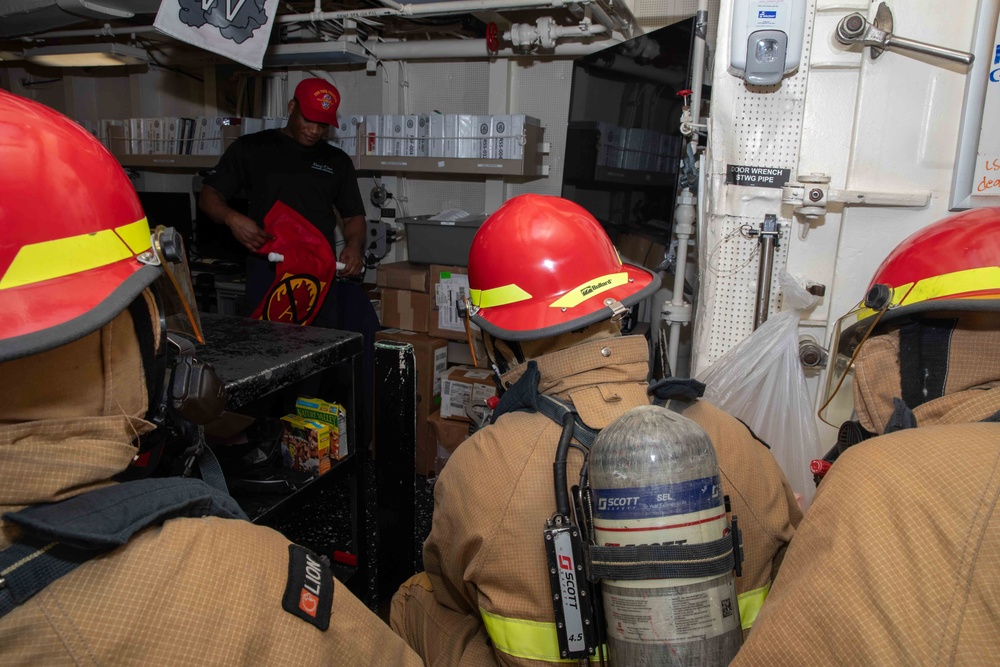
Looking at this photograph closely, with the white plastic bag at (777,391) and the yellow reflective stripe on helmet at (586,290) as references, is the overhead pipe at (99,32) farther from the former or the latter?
the white plastic bag at (777,391)

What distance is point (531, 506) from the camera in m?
1.30

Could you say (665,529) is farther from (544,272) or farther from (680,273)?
(680,273)

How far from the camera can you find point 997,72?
2.21 metres

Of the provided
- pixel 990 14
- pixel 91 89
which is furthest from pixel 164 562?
pixel 91 89

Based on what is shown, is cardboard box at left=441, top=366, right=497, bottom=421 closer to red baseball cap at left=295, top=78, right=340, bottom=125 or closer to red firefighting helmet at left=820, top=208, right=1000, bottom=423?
red baseball cap at left=295, top=78, right=340, bottom=125

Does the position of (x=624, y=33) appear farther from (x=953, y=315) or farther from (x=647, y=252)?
(x=953, y=315)

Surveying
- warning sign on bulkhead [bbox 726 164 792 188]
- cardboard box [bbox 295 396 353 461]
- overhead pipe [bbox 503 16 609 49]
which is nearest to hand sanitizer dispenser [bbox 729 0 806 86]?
warning sign on bulkhead [bbox 726 164 792 188]

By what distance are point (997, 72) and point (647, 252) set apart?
5.65 feet

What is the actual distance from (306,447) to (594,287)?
1057 millimetres

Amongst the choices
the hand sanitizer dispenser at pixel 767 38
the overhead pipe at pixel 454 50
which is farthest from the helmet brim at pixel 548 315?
the overhead pipe at pixel 454 50

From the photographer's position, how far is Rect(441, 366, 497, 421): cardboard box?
4.10 m

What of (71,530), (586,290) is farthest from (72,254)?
(586,290)

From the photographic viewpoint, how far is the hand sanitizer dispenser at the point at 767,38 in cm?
238

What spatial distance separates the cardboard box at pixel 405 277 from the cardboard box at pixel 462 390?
66 centimetres
